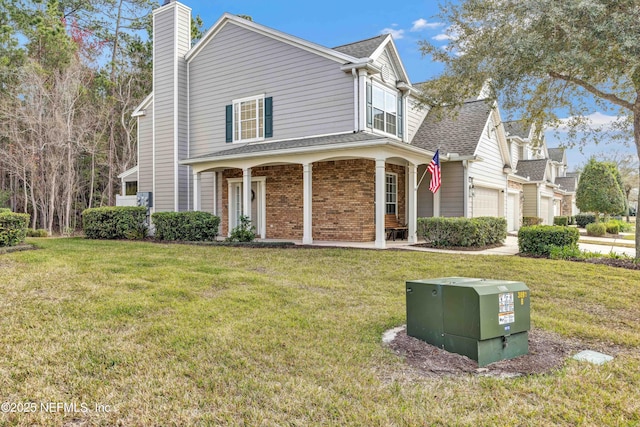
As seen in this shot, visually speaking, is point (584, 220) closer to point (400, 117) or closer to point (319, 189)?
point (400, 117)

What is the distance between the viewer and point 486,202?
16.7 meters

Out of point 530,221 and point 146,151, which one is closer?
point 146,151

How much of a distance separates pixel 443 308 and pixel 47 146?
21.1 meters

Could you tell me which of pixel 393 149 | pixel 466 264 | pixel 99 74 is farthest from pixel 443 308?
pixel 99 74

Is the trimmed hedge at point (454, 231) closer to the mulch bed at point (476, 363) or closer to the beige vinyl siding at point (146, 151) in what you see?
the mulch bed at point (476, 363)

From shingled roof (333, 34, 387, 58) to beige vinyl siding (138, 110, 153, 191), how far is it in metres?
8.82

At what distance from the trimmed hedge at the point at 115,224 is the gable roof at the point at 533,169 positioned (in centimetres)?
1921

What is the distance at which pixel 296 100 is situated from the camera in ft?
44.8

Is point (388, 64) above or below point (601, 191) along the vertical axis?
above

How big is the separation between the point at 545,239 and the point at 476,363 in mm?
7493

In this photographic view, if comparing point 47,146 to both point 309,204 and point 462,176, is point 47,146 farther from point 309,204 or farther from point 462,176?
point 462,176

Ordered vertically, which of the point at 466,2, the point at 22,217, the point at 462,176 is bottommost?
the point at 22,217

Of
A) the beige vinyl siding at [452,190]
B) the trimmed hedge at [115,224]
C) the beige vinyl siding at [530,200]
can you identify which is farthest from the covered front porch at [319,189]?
the beige vinyl siding at [530,200]

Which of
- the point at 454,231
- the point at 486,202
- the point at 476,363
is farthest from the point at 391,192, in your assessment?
the point at 476,363
